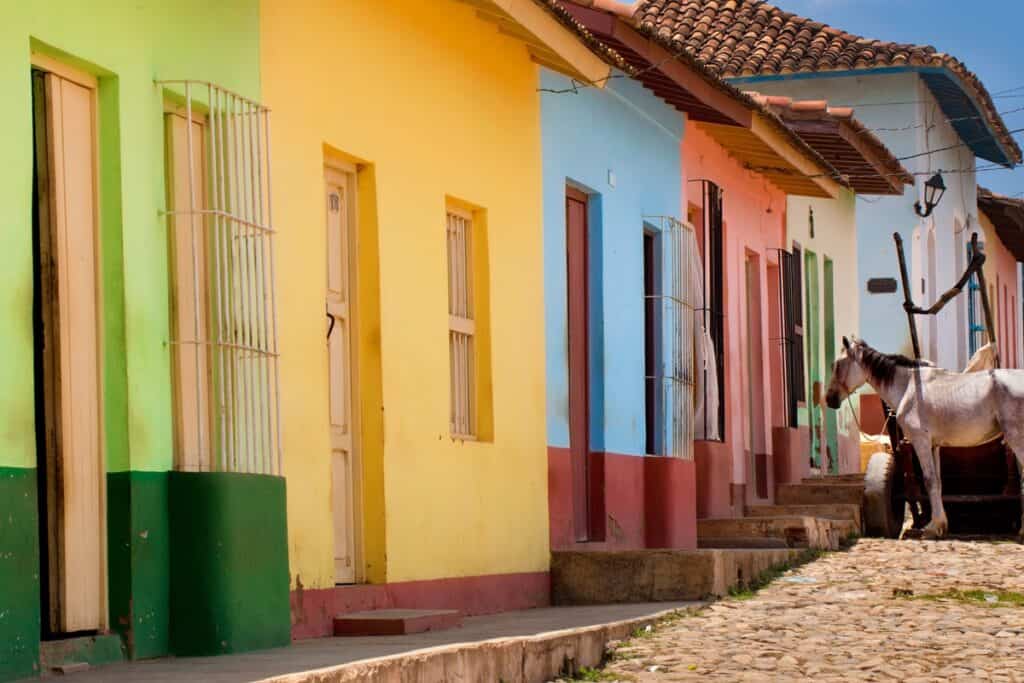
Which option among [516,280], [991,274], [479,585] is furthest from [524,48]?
[991,274]

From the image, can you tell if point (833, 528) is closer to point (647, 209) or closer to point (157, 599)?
point (647, 209)

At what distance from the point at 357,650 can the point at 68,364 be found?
155cm

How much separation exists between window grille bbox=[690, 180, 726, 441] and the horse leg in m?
1.84

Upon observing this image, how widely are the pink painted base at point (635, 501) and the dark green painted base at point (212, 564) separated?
15.9 feet

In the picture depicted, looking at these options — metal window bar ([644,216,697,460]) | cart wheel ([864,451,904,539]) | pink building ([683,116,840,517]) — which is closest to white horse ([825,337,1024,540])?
cart wheel ([864,451,904,539])

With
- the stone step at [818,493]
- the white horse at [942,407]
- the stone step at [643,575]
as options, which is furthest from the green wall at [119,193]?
the stone step at [818,493]

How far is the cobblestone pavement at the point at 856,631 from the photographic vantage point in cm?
848

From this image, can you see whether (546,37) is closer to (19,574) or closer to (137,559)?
(137,559)

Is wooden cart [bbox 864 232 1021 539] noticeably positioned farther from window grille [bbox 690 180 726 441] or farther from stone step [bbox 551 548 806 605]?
stone step [bbox 551 548 806 605]

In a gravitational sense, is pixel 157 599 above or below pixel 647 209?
below

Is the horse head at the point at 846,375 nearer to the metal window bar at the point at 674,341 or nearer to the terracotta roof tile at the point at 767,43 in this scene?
the metal window bar at the point at 674,341

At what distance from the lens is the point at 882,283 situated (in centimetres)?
2619

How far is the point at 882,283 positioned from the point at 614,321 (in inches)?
517

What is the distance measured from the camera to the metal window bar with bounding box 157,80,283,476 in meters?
7.92
